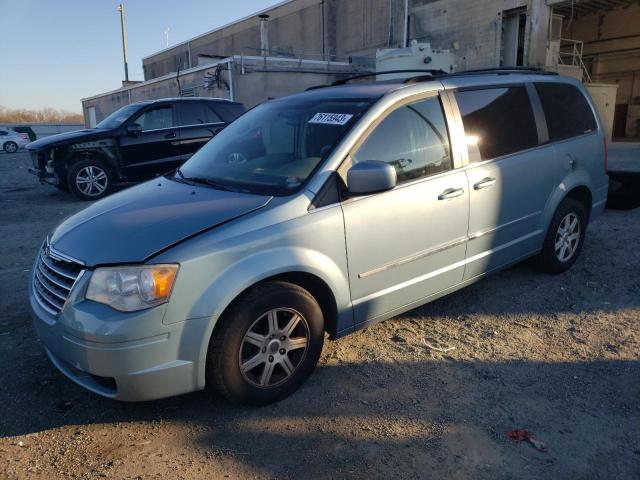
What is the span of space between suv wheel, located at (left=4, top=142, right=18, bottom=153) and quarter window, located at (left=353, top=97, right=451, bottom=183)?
107 feet

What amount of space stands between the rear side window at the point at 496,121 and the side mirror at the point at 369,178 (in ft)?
3.41

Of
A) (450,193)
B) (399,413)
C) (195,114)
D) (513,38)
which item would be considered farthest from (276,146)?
(513,38)

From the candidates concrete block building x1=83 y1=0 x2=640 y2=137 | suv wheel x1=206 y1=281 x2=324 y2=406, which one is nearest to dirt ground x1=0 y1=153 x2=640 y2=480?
suv wheel x1=206 y1=281 x2=324 y2=406

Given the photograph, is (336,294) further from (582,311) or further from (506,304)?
(582,311)

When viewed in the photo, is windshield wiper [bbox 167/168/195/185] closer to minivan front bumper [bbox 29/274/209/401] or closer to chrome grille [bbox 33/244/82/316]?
chrome grille [bbox 33/244/82/316]

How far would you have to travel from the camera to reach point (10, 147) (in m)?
29.8

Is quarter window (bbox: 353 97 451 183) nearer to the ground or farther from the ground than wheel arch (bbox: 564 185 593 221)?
farther from the ground

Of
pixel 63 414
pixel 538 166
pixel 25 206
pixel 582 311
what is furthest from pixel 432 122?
pixel 25 206

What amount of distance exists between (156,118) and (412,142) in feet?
24.8

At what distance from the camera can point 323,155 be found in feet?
10.2

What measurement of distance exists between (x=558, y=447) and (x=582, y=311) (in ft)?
6.01

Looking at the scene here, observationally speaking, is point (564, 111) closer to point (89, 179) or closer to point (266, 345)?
point (266, 345)

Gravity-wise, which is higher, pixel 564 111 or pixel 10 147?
pixel 564 111

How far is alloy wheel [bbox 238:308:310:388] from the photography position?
2752mm
